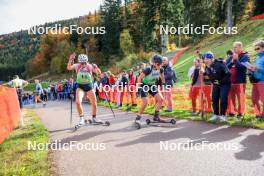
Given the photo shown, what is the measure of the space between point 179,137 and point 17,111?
317 inches

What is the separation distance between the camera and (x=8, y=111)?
41.3 feet

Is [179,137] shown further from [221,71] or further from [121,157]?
[221,71]

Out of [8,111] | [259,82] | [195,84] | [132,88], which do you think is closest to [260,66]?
[259,82]

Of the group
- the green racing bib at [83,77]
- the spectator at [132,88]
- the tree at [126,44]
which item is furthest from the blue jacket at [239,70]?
the tree at [126,44]

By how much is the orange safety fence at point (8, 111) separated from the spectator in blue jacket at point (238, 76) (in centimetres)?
684

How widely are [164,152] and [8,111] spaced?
7.00m

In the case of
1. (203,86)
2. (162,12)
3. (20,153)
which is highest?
(162,12)

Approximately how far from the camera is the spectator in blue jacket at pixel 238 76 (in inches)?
444

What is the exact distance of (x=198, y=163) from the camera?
21.0ft

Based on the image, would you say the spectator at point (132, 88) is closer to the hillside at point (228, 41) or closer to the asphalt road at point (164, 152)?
the asphalt road at point (164, 152)

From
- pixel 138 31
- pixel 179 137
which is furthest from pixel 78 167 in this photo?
pixel 138 31

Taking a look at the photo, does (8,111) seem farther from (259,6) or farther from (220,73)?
(259,6)

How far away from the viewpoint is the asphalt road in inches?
241

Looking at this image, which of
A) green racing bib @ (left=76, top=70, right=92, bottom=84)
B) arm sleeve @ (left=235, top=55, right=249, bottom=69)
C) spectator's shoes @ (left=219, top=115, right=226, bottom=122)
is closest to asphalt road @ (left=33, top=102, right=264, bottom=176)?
spectator's shoes @ (left=219, top=115, right=226, bottom=122)
